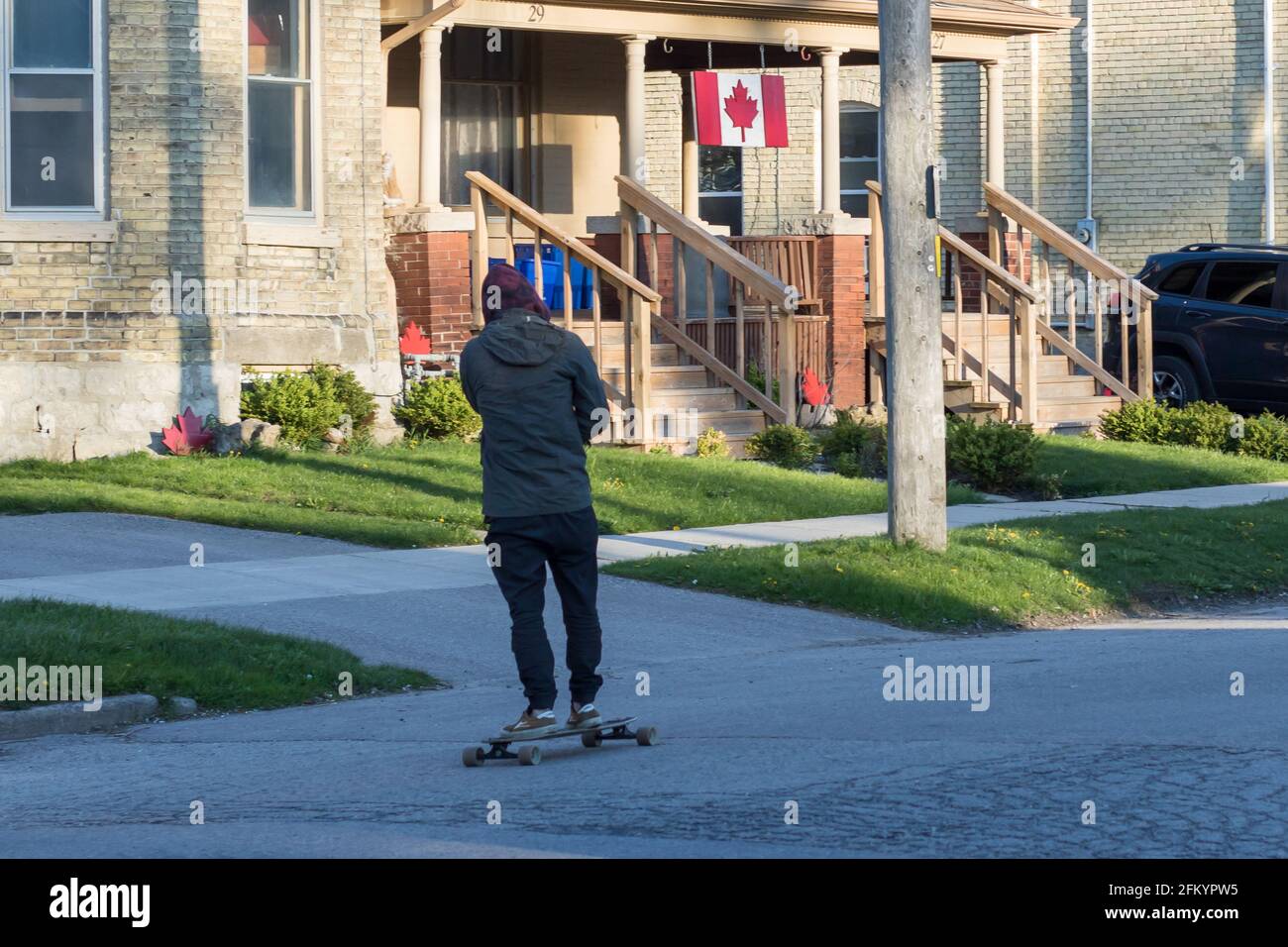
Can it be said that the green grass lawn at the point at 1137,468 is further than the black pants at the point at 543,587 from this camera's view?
Yes

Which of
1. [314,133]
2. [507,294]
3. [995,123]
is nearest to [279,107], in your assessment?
[314,133]

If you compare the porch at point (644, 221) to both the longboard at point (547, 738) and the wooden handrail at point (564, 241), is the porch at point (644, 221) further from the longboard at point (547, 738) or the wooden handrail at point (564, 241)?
the longboard at point (547, 738)

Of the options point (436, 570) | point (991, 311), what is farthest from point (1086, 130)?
point (436, 570)

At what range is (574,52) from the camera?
22.4 metres

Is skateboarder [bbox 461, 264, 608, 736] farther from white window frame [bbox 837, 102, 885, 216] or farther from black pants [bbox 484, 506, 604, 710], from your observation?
white window frame [bbox 837, 102, 885, 216]

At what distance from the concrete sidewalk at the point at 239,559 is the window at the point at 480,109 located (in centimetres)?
815

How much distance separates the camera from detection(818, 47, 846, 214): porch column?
68.6 feet

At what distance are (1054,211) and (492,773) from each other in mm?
21804

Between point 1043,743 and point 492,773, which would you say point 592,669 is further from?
point 1043,743

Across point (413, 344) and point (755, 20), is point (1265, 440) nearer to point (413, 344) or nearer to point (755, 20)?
point (755, 20)

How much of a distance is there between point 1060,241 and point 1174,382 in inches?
80.8

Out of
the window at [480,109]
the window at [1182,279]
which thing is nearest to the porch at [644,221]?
the window at [480,109]

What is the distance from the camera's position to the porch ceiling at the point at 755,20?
18.9m

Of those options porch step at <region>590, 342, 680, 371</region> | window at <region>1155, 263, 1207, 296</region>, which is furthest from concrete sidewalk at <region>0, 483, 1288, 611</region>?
window at <region>1155, 263, 1207, 296</region>
